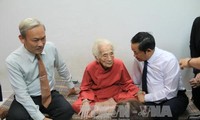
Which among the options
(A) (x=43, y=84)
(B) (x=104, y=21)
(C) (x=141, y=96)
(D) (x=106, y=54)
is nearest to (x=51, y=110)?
(A) (x=43, y=84)

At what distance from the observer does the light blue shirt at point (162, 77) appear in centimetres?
243

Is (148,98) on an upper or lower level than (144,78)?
lower

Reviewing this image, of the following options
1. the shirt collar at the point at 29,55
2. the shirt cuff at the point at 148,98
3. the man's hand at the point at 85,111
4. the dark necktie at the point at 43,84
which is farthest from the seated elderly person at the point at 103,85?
the shirt collar at the point at 29,55

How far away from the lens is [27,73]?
2.35 metres

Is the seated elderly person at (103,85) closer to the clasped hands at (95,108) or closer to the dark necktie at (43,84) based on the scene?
the clasped hands at (95,108)

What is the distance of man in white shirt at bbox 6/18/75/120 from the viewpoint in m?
2.21

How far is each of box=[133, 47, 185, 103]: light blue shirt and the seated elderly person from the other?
0.67 feet

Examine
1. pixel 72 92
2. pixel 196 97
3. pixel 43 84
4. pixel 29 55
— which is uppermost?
pixel 29 55

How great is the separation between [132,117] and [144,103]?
0.89 feet

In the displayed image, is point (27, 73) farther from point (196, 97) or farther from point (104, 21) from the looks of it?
point (196, 97)

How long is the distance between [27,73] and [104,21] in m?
1.15

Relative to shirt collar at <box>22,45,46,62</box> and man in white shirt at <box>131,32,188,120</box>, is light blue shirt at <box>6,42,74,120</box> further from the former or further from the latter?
man in white shirt at <box>131,32,188,120</box>

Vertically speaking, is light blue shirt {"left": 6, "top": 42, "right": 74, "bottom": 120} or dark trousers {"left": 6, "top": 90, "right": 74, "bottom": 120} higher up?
light blue shirt {"left": 6, "top": 42, "right": 74, "bottom": 120}

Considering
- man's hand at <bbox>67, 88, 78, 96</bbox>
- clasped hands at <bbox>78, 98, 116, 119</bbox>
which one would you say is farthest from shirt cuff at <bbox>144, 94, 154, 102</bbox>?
man's hand at <bbox>67, 88, 78, 96</bbox>
